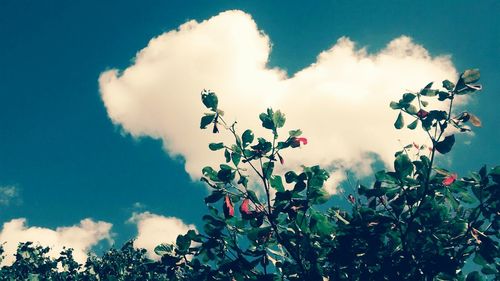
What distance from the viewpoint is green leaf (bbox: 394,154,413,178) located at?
386cm

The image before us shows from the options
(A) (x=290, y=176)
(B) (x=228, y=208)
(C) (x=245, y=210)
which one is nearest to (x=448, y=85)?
(A) (x=290, y=176)

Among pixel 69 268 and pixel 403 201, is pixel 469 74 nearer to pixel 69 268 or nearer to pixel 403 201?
pixel 403 201

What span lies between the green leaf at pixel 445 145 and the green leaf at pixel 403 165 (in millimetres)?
324

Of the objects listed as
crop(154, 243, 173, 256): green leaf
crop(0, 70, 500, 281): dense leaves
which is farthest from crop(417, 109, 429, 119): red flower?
crop(154, 243, 173, 256): green leaf

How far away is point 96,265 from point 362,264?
13.8 metres

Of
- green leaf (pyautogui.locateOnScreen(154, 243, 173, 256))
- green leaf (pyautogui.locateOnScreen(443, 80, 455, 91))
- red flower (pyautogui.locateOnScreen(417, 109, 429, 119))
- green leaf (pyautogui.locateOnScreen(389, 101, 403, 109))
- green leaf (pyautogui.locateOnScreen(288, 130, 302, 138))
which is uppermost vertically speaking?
green leaf (pyautogui.locateOnScreen(389, 101, 403, 109))

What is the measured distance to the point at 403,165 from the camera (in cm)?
387

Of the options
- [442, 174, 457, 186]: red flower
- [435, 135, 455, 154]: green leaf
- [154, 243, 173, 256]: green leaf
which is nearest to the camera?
[435, 135, 455, 154]: green leaf

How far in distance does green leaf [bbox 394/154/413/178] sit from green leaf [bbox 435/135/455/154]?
0.32 metres

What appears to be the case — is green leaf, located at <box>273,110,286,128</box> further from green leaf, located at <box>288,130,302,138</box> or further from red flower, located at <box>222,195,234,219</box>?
red flower, located at <box>222,195,234,219</box>

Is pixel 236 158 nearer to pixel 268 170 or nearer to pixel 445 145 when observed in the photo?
pixel 268 170

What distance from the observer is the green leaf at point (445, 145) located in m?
3.76

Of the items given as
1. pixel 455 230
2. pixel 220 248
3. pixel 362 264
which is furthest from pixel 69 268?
pixel 455 230

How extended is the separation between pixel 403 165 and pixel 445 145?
1.51 ft
